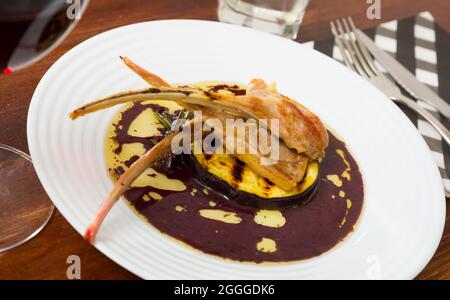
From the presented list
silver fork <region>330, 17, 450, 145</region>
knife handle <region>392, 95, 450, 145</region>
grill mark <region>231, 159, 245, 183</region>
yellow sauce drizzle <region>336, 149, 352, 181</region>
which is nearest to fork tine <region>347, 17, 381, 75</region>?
silver fork <region>330, 17, 450, 145</region>

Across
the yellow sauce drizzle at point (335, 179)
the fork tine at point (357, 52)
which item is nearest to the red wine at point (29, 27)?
the yellow sauce drizzle at point (335, 179)

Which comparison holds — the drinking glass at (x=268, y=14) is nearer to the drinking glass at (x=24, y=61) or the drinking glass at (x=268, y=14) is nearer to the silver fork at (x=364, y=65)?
the silver fork at (x=364, y=65)

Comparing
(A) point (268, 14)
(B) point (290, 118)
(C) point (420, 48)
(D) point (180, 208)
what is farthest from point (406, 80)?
(D) point (180, 208)

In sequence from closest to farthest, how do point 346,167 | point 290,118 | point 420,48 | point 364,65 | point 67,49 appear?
1. point 290,118
2. point 346,167
3. point 67,49
4. point 364,65
5. point 420,48

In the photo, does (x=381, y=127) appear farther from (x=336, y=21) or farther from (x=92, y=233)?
(x=92, y=233)

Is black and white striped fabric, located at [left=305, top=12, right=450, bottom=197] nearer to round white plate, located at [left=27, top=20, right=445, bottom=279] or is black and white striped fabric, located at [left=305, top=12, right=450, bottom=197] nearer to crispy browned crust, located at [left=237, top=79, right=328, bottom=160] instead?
round white plate, located at [left=27, top=20, right=445, bottom=279]

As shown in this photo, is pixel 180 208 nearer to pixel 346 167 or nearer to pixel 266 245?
pixel 266 245
